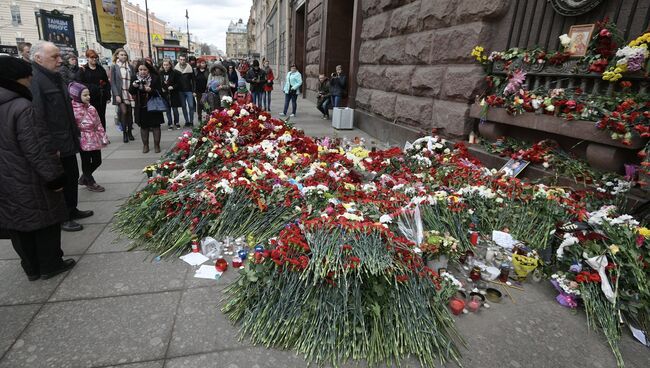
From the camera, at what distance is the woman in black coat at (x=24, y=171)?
2762 mm

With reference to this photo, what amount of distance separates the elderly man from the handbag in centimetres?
343

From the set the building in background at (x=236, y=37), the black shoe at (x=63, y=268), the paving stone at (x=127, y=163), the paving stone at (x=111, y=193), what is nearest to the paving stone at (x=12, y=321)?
the black shoe at (x=63, y=268)

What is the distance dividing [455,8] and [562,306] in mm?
4891

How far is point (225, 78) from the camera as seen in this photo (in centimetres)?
992

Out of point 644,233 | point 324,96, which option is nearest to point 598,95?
point 644,233

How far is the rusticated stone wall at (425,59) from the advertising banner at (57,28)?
19975mm

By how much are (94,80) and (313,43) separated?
1010 cm

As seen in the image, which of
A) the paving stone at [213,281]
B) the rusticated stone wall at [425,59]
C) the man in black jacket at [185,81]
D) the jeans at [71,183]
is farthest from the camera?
the man in black jacket at [185,81]

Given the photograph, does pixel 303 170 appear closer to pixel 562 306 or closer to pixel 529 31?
pixel 562 306

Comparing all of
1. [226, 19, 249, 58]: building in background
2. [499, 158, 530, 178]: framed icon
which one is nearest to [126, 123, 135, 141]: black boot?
[499, 158, 530, 178]: framed icon

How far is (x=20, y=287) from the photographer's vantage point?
2949mm

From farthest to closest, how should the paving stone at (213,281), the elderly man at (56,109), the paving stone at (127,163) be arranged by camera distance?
the paving stone at (127,163) → the elderly man at (56,109) → the paving stone at (213,281)

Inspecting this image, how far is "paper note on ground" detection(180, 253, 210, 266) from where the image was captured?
11.1ft

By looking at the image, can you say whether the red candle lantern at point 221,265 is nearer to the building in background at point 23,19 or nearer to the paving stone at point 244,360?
the paving stone at point 244,360
